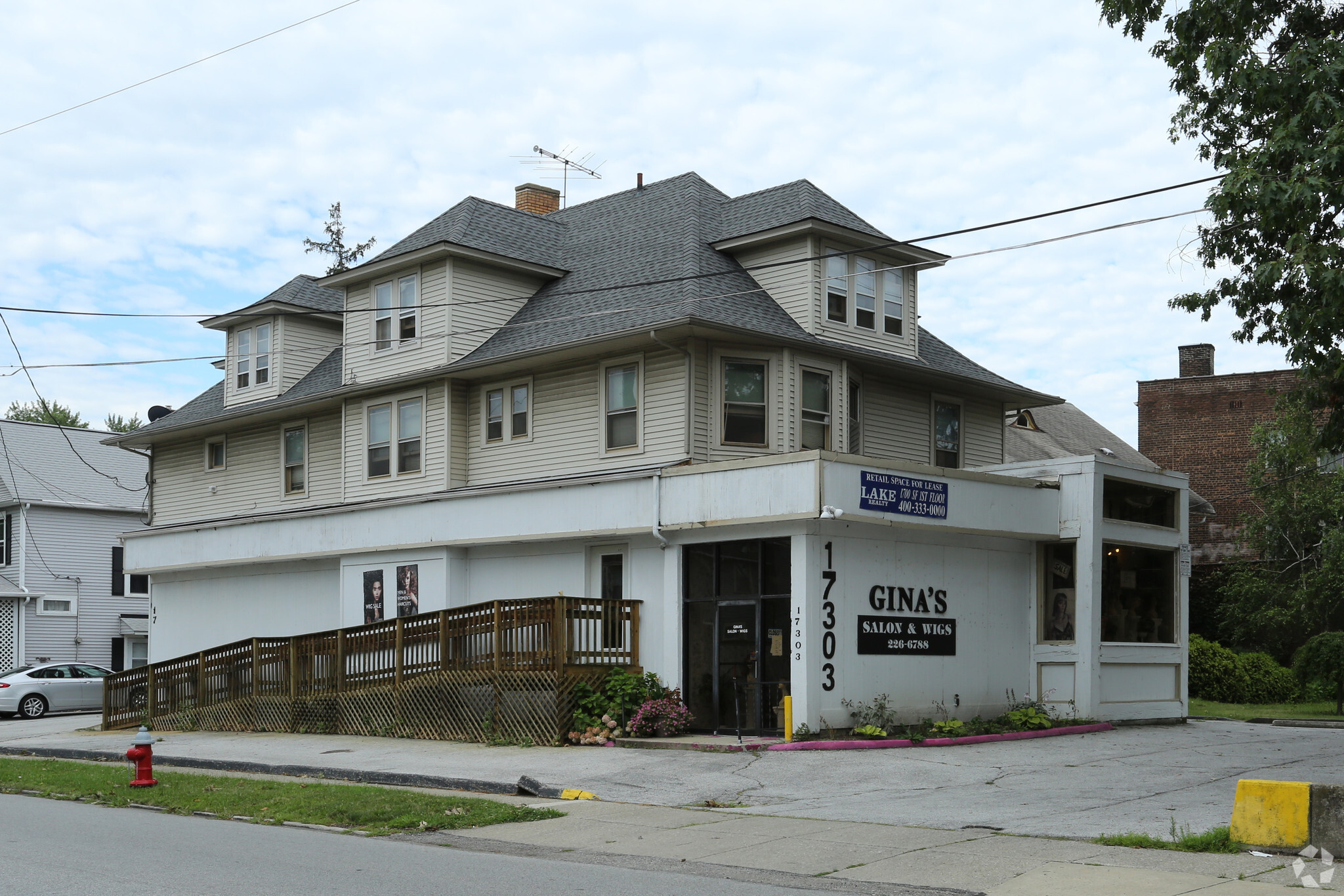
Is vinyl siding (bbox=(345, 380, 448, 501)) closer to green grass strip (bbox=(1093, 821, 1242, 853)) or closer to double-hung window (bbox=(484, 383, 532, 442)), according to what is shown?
double-hung window (bbox=(484, 383, 532, 442))

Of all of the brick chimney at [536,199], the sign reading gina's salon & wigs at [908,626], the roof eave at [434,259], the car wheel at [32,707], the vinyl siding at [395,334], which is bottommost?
the car wheel at [32,707]

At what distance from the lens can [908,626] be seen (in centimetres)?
2080

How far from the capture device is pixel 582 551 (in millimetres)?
22906

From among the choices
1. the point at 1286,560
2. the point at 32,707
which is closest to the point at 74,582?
the point at 32,707

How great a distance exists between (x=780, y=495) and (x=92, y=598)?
1347 inches

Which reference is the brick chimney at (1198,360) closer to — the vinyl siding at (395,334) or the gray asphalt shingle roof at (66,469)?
the vinyl siding at (395,334)

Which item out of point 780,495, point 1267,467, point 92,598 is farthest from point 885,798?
point 92,598

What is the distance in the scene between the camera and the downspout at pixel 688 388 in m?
22.4

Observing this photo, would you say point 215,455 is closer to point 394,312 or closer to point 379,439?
point 379,439

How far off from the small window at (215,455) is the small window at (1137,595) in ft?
71.4

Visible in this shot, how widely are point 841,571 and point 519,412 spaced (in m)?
8.63

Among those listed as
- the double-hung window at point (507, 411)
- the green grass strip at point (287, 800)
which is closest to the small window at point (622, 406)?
the double-hung window at point (507, 411)

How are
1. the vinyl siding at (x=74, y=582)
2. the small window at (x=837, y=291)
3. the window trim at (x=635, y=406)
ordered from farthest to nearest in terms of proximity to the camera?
the vinyl siding at (x=74, y=582)
the small window at (x=837, y=291)
the window trim at (x=635, y=406)

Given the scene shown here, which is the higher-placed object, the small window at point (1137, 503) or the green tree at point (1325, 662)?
the small window at point (1137, 503)
